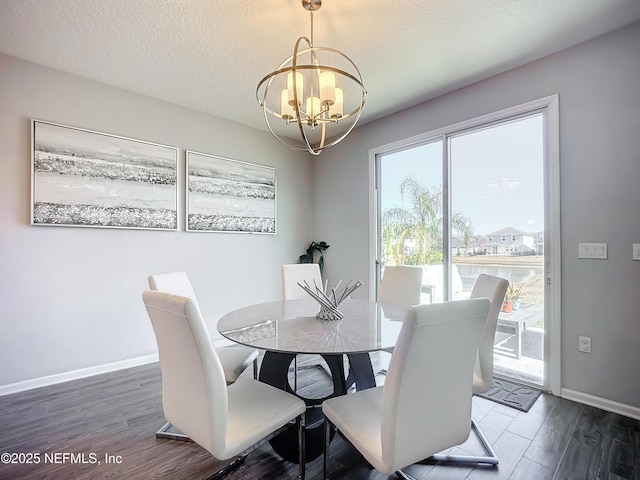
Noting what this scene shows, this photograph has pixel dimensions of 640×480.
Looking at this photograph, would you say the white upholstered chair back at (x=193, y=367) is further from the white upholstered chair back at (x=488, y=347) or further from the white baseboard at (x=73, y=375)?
the white baseboard at (x=73, y=375)

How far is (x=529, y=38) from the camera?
2.21 m

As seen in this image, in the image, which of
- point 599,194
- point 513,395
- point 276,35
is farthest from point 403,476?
point 276,35

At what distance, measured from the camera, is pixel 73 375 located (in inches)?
105

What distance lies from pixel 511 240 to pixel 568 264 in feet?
1.45

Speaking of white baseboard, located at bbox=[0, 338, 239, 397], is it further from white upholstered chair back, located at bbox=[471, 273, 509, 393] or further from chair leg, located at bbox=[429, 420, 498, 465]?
white upholstered chair back, located at bbox=[471, 273, 509, 393]

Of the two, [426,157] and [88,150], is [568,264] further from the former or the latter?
[88,150]

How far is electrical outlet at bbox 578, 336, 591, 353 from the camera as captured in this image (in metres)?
2.25

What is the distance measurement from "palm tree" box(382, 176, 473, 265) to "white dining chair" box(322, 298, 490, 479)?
207 cm

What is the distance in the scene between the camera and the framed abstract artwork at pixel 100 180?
8.45ft

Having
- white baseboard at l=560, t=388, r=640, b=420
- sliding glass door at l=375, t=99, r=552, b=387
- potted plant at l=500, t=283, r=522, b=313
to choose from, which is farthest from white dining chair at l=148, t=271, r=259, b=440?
white baseboard at l=560, t=388, r=640, b=420

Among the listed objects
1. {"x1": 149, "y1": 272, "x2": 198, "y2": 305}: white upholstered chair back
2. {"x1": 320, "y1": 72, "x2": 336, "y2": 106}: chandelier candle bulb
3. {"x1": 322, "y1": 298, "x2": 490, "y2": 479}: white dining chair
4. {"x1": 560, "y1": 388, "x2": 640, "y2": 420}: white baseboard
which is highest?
{"x1": 320, "y1": 72, "x2": 336, "y2": 106}: chandelier candle bulb

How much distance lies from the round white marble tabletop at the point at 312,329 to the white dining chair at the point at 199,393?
0.91 ft

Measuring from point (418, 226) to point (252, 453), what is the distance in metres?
2.56

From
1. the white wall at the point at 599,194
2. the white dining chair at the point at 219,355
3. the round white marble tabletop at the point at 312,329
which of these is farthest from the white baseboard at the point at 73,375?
the white wall at the point at 599,194
